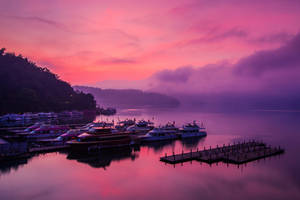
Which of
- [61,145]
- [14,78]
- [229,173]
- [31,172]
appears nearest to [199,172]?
[229,173]

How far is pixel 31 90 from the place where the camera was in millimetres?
119250

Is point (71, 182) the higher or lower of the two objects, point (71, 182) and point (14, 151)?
the lower

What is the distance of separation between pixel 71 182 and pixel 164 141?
97.1ft

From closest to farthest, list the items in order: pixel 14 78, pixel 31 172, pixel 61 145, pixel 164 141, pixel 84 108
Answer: pixel 31 172 → pixel 61 145 → pixel 164 141 → pixel 14 78 → pixel 84 108

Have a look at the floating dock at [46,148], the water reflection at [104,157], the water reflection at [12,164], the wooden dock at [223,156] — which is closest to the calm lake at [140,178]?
the water reflection at [12,164]

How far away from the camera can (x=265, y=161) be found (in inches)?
1563

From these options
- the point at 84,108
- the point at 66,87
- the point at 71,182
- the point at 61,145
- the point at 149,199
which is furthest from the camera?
the point at 66,87

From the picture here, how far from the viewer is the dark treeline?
11288 centimetres

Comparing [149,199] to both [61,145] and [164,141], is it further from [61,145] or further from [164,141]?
[164,141]

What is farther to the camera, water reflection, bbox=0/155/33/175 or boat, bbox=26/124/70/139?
boat, bbox=26/124/70/139

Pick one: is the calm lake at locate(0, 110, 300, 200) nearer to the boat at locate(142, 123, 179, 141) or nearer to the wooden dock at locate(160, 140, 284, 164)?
the wooden dock at locate(160, 140, 284, 164)

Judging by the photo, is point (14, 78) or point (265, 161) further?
point (14, 78)

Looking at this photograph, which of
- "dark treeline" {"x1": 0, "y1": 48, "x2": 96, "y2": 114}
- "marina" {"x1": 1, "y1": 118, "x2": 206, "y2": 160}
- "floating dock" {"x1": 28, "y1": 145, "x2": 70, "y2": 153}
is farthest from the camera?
"dark treeline" {"x1": 0, "y1": 48, "x2": 96, "y2": 114}

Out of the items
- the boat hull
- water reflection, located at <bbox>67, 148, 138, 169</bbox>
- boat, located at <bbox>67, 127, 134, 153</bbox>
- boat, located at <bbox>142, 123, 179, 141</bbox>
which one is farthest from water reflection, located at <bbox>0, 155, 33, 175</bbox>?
the boat hull
